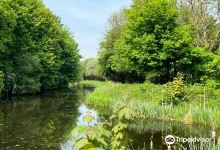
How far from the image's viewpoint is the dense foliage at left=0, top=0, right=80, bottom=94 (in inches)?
1582

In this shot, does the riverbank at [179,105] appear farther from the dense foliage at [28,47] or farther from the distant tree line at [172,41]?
the dense foliage at [28,47]

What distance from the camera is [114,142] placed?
6.94 meters

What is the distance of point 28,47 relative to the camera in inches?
1855

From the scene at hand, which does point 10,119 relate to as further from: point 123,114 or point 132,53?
point 123,114

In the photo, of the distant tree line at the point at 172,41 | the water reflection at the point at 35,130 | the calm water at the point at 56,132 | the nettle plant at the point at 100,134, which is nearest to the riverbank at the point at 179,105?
the calm water at the point at 56,132

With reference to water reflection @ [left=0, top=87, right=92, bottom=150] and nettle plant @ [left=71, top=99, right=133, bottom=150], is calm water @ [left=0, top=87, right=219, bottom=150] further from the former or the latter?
nettle plant @ [left=71, top=99, right=133, bottom=150]

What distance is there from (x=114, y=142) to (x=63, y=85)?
66.1m

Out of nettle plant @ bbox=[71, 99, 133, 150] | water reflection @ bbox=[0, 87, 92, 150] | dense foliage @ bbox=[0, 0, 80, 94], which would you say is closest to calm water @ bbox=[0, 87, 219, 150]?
water reflection @ bbox=[0, 87, 92, 150]

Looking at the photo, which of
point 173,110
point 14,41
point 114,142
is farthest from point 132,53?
point 114,142

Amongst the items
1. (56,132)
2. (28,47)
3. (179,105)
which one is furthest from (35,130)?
(28,47)

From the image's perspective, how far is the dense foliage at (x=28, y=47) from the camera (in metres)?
40.2

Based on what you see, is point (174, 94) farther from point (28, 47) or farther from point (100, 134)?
point (28, 47)

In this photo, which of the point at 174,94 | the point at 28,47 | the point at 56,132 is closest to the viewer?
the point at 56,132

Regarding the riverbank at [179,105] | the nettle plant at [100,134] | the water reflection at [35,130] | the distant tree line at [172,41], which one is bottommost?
the water reflection at [35,130]
